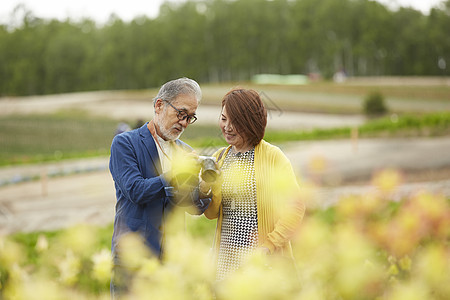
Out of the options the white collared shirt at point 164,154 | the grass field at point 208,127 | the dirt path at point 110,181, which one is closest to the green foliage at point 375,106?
the grass field at point 208,127

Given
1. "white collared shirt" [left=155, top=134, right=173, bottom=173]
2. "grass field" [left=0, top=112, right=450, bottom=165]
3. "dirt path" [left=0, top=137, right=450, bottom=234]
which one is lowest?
"grass field" [left=0, top=112, right=450, bottom=165]

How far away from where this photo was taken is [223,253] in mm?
2350

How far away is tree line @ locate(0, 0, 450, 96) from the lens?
4288cm

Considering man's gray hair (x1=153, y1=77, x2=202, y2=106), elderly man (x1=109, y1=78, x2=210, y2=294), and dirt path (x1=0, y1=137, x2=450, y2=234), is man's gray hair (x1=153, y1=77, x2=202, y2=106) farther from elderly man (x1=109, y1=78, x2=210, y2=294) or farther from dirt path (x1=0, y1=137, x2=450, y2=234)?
dirt path (x1=0, y1=137, x2=450, y2=234)

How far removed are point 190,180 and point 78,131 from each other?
2209cm

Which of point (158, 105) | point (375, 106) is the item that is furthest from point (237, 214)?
point (375, 106)

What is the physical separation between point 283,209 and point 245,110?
48 centimetres

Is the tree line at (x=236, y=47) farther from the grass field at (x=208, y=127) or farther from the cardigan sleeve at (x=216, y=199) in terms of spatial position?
the cardigan sleeve at (x=216, y=199)

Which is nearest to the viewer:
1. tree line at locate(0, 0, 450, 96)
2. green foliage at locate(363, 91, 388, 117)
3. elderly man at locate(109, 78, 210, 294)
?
elderly man at locate(109, 78, 210, 294)

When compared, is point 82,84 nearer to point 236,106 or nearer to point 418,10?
point 418,10

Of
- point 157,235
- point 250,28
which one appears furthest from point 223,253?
point 250,28

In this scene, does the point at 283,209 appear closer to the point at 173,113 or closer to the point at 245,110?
the point at 245,110

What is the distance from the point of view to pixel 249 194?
2314mm

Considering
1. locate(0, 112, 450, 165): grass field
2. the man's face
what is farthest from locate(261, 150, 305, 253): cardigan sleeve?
locate(0, 112, 450, 165): grass field
